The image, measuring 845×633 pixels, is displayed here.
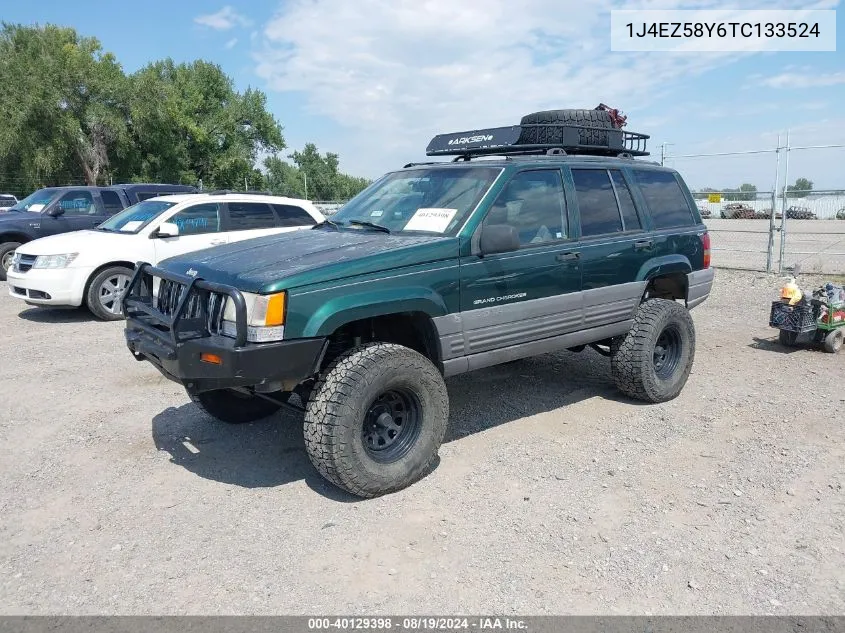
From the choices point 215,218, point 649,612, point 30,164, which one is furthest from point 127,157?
point 649,612

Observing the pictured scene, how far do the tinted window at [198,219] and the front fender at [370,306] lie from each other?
20.4ft

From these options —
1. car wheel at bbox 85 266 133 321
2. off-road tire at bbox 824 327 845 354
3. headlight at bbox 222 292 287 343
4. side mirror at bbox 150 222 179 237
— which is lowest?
off-road tire at bbox 824 327 845 354

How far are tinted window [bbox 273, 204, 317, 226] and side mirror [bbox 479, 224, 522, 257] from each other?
6332mm

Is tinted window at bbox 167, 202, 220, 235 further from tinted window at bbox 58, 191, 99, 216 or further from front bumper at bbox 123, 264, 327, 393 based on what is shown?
front bumper at bbox 123, 264, 327, 393

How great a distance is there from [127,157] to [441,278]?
36956mm

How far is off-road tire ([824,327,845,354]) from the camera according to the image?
686 cm

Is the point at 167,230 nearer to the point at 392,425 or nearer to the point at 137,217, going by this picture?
the point at 137,217

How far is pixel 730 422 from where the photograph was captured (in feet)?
16.4

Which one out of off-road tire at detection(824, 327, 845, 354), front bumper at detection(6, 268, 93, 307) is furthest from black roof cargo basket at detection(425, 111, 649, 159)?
front bumper at detection(6, 268, 93, 307)

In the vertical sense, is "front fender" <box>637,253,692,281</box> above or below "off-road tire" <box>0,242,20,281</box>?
below

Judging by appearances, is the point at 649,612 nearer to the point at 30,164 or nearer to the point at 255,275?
the point at 255,275

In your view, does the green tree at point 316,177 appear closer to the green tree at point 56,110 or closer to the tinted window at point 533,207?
the green tree at point 56,110

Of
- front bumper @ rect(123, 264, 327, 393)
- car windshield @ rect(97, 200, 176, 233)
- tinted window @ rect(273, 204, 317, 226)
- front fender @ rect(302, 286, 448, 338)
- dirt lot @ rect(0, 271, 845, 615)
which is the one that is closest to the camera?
dirt lot @ rect(0, 271, 845, 615)

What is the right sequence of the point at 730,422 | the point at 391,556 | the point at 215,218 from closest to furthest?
the point at 391,556 → the point at 730,422 → the point at 215,218
